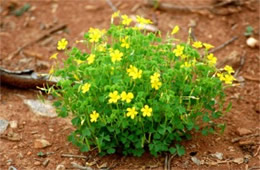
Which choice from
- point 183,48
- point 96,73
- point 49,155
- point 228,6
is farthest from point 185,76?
point 228,6

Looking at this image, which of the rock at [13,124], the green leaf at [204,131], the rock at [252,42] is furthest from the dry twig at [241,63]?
the rock at [13,124]

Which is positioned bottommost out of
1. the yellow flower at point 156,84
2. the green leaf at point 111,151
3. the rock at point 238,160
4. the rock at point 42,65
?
the rock at point 238,160

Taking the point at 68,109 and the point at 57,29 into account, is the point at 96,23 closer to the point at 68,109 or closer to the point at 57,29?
the point at 57,29

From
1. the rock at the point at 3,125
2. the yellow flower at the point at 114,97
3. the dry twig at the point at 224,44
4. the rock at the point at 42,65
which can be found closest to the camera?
the yellow flower at the point at 114,97

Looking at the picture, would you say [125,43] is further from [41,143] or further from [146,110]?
[41,143]

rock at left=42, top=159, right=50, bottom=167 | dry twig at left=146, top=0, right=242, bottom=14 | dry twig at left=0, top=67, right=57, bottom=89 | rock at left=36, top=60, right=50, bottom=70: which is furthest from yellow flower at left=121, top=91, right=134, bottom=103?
dry twig at left=146, top=0, right=242, bottom=14

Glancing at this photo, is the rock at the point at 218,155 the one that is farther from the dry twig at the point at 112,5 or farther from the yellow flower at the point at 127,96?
the dry twig at the point at 112,5
